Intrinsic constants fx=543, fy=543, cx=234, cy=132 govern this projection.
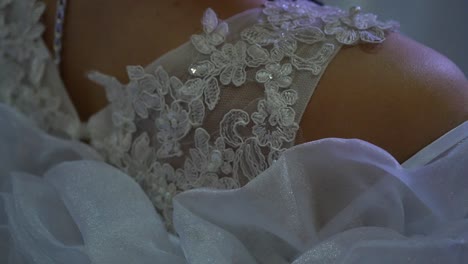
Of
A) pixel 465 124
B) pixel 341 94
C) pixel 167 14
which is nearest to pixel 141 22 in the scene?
pixel 167 14

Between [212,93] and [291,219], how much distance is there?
0.63 ft

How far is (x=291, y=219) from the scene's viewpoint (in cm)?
56

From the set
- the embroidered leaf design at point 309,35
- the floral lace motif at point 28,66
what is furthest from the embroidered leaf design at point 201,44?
the floral lace motif at point 28,66

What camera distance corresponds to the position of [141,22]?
2.46 feet

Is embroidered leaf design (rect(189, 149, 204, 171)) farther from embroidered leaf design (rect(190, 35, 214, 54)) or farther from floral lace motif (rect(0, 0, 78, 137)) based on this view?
floral lace motif (rect(0, 0, 78, 137))

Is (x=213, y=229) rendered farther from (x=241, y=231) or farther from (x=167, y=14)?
(x=167, y=14)

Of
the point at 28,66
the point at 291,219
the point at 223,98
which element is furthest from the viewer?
the point at 28,66

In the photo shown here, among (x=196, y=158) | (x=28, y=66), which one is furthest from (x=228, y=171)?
(x=28, y=66)

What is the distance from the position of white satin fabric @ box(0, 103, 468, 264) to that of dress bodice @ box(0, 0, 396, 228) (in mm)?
65

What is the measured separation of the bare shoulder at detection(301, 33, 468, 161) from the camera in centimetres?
59

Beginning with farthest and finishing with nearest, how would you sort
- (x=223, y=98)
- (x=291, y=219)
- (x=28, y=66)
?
(x=28, y=66)
(x=223, y=98)
(x=291, y=219)

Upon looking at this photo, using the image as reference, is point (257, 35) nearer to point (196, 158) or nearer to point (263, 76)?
point (263, 76)

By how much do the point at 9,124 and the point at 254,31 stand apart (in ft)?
1.19

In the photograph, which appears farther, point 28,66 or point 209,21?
point 28,66
